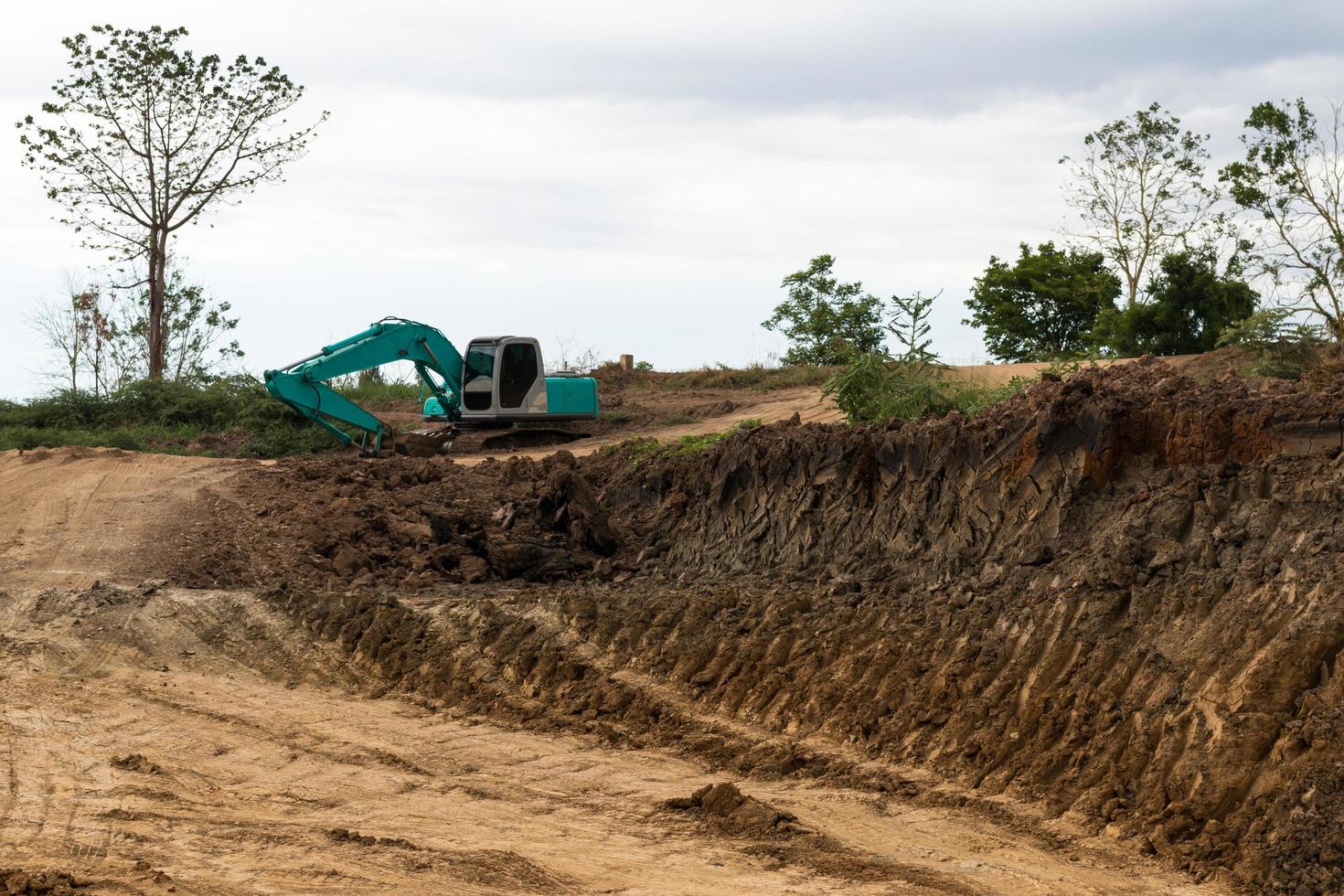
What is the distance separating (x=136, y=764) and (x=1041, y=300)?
29.6 m

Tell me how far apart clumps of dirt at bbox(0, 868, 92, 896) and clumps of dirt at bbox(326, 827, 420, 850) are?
1.06 metres

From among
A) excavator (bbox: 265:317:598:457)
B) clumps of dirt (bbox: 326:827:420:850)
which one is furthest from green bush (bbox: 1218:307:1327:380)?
clumps of dirt (bbox: 326:827:420:850)

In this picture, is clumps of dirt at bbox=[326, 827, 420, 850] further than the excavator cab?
No

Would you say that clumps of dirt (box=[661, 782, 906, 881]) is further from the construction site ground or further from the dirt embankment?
the dirt embankment

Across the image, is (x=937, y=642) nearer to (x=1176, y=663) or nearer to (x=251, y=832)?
(x=1176, y=663)

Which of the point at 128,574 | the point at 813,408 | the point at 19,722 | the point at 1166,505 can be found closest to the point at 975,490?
the point at 1166,505

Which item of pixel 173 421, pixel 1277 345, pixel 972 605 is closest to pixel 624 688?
pixel 972 605

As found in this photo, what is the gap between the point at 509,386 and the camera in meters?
21.4

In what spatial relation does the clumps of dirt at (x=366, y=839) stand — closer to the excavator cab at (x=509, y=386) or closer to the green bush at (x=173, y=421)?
the excavator cab at (x=509, y=386)

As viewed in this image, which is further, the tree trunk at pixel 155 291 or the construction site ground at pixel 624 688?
the tree trunk at pixel 155 291

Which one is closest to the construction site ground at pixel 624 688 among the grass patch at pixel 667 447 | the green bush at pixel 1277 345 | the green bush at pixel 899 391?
the grass patch at pixel 667 447

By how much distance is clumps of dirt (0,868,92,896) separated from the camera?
4.84 m

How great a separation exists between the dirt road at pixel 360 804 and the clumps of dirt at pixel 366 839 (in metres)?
0.02

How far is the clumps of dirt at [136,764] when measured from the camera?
6.80 metres
